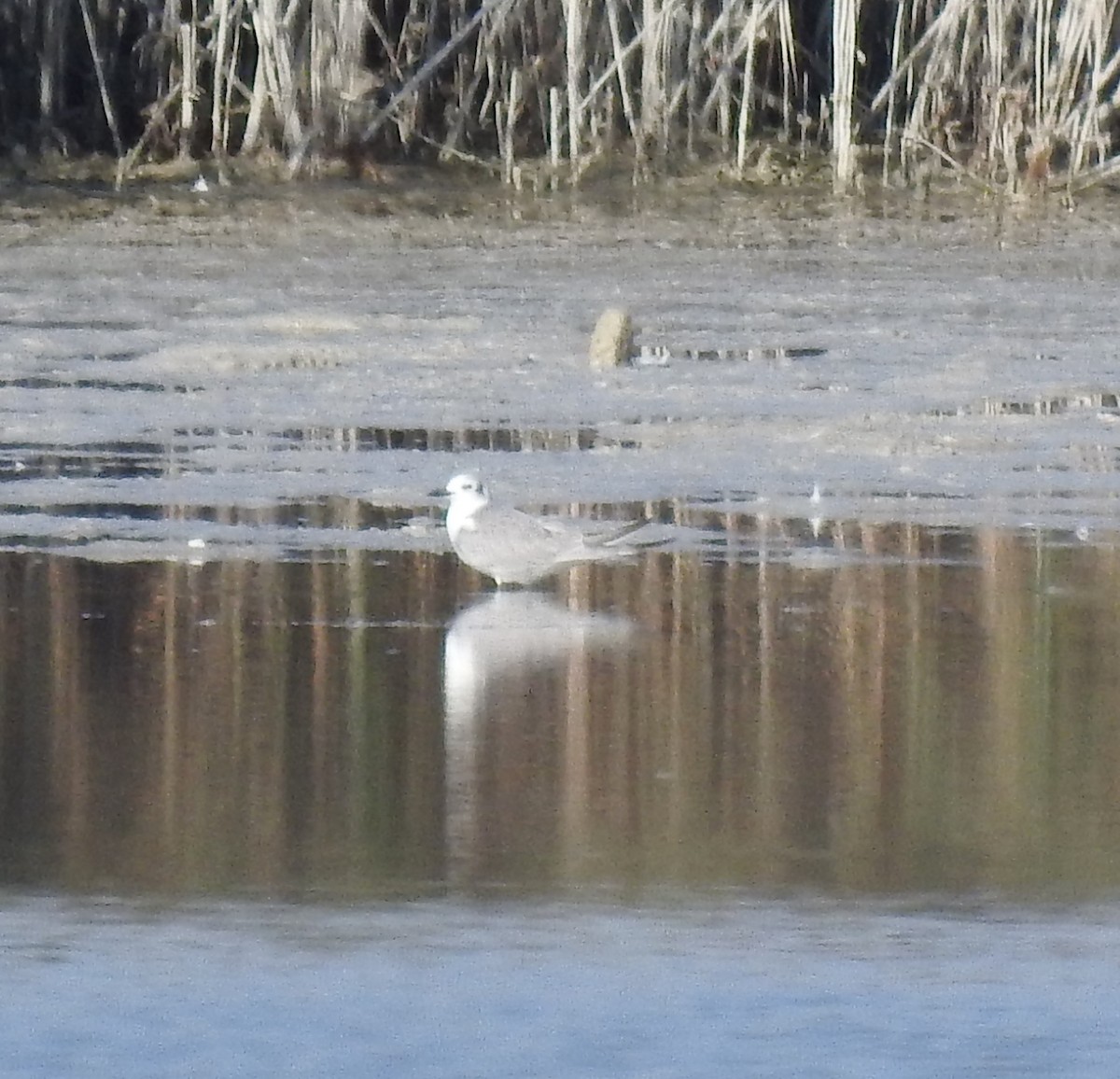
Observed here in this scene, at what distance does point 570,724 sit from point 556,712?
0.09 m

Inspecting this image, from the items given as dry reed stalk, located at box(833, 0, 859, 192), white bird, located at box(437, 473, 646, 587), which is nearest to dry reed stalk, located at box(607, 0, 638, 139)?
dry reed stalk, located at box(833, 0, 859, 192)

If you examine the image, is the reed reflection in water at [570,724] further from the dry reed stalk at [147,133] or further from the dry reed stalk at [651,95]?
the dry reed stalk at [651,95]

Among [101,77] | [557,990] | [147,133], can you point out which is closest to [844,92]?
[147,133]

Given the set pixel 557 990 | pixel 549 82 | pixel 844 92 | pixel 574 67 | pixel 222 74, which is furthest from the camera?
pixel 549 82

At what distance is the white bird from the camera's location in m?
6.73

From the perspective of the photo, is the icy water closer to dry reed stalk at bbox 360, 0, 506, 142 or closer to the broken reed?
dry reed stalk at bbox 360, 0, 506, 142

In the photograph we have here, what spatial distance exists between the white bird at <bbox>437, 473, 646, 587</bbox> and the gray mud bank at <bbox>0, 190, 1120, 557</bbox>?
2.03 ft

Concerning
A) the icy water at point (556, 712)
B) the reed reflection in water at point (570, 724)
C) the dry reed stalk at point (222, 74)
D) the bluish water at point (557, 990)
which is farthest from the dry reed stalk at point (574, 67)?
the bluish water at point (557, 990)

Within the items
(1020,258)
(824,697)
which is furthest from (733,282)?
(824,697)

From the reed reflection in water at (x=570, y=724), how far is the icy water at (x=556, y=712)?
1 cm

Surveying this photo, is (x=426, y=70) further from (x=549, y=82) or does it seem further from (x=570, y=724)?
(x=570, y=724)

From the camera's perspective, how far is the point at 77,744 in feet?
17.3

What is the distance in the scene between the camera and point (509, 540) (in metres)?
6.72

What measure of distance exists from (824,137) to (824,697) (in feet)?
40.8
